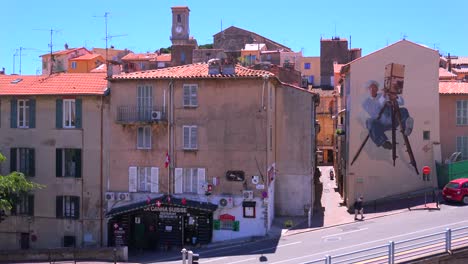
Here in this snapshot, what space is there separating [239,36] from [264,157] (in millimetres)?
58338

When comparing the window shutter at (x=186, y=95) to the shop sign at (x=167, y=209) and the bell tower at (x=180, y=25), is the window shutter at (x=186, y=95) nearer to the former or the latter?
the shop sign at (x=167, y=209)

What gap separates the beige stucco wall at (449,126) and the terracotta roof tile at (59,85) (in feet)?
72.8

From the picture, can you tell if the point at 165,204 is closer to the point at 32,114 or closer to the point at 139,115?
the point at 139,115

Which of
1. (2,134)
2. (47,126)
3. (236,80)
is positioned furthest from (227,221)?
(2,134)

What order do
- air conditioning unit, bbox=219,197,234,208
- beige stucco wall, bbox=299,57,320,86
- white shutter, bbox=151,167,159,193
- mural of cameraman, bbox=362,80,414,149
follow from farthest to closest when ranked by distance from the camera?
beige stucco wall, bbox=299,57,320,86 < mural of cameraman, bbox=362,80,414,149 < white shutter, bbox=151,167,159,193 < air conditioning unit, bbox=219,197,234,208

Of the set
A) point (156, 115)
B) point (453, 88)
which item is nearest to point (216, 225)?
point (156, 115)

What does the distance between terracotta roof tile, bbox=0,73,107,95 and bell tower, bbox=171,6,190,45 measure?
58475 millimetres

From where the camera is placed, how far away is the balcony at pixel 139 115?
37406 millimetres

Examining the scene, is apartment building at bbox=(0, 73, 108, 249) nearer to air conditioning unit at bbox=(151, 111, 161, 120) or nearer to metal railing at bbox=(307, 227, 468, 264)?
air conditioning unit at bbox=(151, 111, 161, 120)

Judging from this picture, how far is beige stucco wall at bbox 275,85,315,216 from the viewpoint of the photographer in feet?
133

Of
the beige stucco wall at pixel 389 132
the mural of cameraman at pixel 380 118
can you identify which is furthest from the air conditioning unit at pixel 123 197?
the mural of cameraman at pixel 380 118

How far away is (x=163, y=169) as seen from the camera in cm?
3753

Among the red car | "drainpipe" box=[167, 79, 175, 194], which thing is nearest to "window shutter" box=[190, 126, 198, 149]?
"drainpipe" box=[167, 79, 175, 194]

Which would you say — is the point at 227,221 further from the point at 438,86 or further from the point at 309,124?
the point at 438,86
